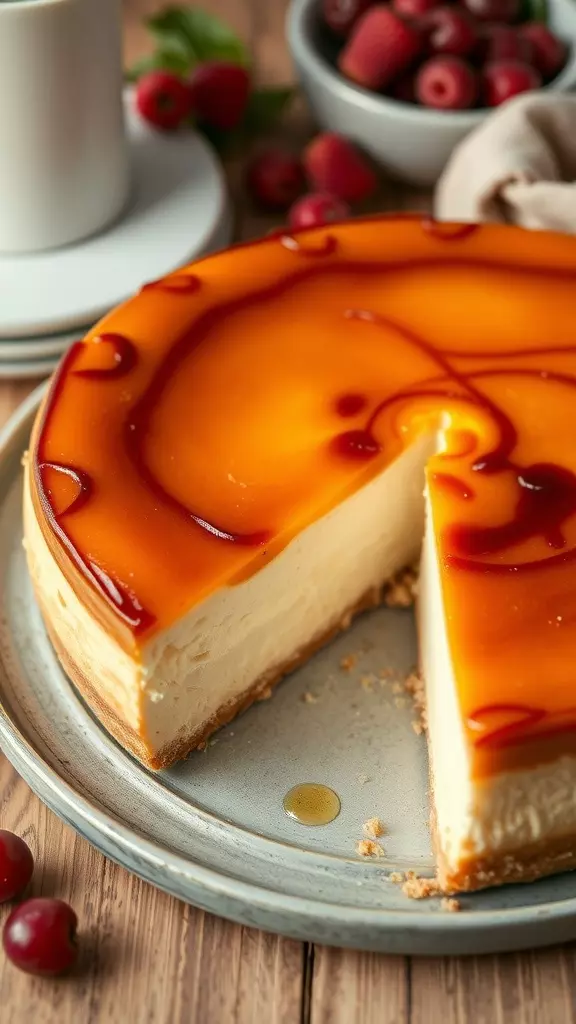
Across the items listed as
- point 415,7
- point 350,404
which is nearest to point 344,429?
point 350,404

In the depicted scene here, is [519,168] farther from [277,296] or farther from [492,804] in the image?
[492,804]

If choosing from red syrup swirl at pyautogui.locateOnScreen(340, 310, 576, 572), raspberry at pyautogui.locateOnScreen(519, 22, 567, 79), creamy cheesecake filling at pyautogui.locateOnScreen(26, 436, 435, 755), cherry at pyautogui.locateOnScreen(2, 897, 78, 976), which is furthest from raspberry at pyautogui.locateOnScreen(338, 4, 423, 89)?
cherry at pyautogui.locateOnScreen(2, 897, 78, 976)

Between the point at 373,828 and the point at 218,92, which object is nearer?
the point at 373,828

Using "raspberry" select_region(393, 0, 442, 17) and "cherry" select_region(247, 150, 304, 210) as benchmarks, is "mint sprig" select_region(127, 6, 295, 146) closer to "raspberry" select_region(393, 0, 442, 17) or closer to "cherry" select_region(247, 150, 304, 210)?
"cherry" select_region(247, 150, 304, 210)

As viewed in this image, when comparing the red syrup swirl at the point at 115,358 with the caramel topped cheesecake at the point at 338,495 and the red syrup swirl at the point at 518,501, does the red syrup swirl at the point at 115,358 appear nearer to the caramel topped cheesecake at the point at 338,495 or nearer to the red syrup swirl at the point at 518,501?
the caramel topped cheesecake at the point at 338,495

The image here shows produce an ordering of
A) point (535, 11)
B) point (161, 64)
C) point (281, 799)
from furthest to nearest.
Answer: point (161, 64) < point (535, 11) < point (281, 799)

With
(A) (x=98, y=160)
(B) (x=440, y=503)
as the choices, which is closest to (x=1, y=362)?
(A) (x=98, y=160)
